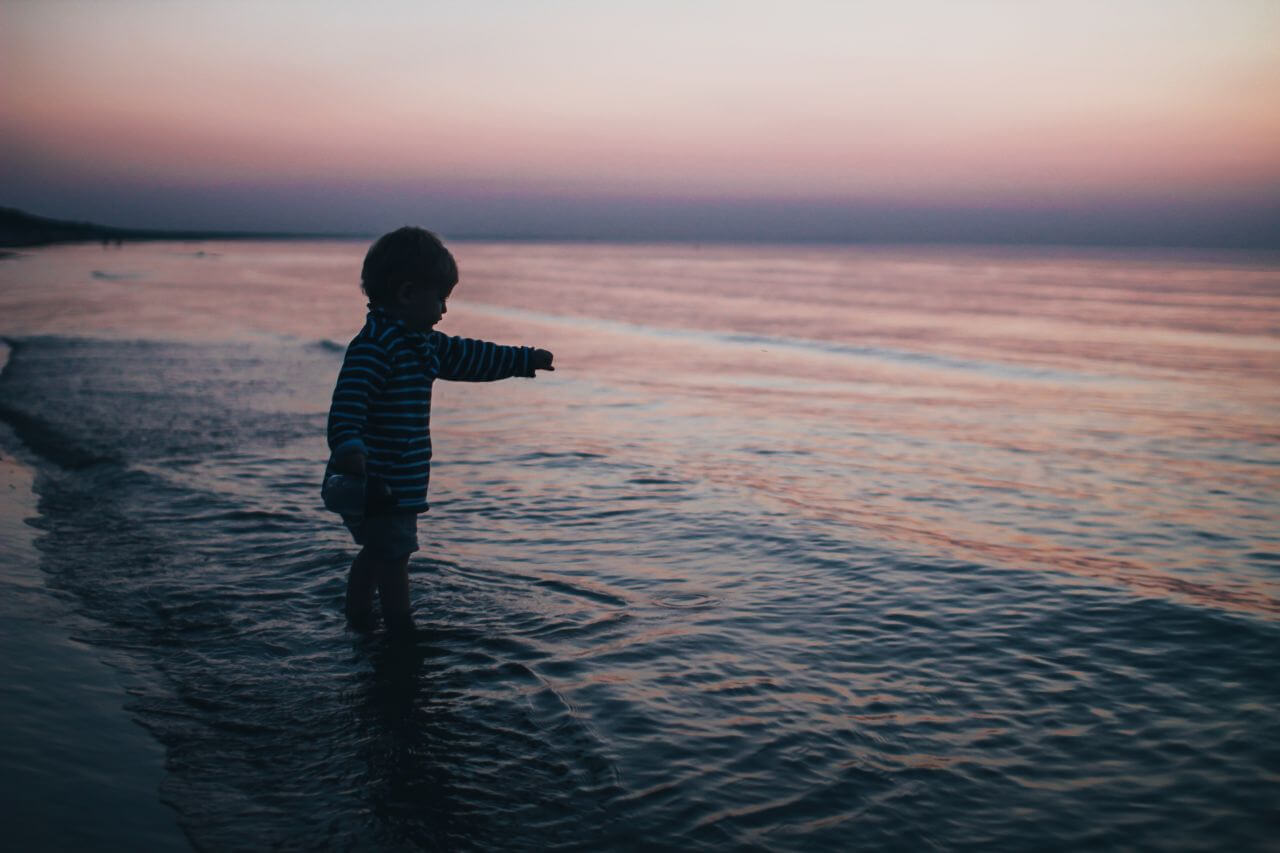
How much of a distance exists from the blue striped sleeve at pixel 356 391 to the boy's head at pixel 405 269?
8.7 inches

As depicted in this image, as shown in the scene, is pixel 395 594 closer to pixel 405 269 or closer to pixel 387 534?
pixel 387 534

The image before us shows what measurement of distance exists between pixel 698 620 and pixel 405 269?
253 cm

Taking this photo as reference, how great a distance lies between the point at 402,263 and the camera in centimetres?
421

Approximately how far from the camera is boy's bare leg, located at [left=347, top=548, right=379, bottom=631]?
15.1ft

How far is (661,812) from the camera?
334cm

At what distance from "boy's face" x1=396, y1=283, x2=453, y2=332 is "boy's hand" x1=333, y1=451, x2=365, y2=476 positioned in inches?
28.1

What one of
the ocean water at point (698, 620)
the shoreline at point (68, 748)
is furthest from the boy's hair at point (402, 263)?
the shoreline at point (68, 748)

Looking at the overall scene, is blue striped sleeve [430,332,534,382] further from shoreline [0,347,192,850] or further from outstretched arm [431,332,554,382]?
shoreline [0,347,192,850]

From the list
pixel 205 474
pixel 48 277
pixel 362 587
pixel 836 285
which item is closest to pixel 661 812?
pixel 362 587

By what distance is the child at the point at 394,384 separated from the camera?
4.08 meters

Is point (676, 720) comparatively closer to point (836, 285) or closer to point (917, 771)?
point (917, 771)

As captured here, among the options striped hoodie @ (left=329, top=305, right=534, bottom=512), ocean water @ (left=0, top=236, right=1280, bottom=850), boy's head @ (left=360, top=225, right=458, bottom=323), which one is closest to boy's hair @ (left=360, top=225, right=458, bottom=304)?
boy's head @ (left=360, top=225, right=458, bottom=323)

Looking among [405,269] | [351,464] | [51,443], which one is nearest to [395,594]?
[351,464]

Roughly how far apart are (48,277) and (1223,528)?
47051 mm
